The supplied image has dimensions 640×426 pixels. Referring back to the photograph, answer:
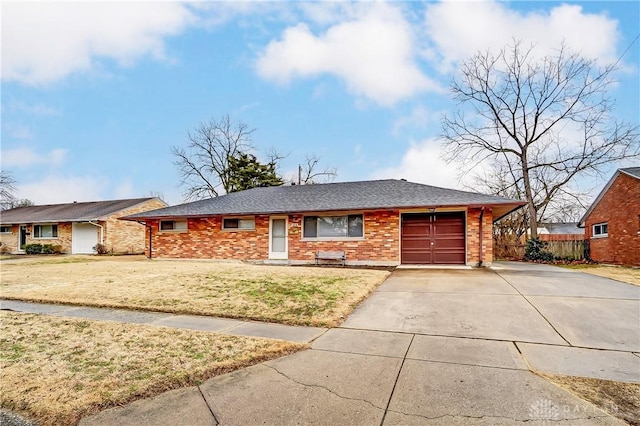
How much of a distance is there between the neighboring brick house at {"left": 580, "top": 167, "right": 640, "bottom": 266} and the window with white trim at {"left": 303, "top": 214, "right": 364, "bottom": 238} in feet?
42.0

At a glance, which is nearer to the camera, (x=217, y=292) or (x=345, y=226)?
(x=217, y=292)

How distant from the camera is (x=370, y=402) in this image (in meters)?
3.00

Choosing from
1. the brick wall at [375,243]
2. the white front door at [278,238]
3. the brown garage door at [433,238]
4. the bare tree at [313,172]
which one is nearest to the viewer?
the brown garage door at [433,238]

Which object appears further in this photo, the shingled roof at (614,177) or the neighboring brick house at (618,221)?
the shingled roof at (614,177)

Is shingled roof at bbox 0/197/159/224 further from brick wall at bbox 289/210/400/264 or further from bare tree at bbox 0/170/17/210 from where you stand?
brick wall at bbox 289/210/400/264

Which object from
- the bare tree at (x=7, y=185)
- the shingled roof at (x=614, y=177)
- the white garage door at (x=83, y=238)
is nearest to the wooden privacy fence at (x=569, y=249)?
the shingled roof at (x=614, y=177)

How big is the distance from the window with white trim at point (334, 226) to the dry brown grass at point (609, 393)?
35.5 feet

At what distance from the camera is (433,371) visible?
3.65 m

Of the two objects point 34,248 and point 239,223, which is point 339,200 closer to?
point 239,223

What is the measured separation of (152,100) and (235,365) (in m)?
20.0

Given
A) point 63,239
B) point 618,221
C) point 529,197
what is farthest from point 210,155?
point 618,221

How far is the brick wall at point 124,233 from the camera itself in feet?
78.4

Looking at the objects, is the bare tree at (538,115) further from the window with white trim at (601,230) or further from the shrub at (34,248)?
the shrub at (34,248)

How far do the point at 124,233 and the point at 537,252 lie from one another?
27088 mm
